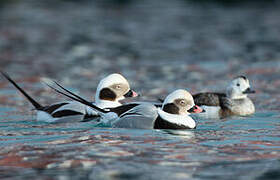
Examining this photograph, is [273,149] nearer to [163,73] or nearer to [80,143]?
[80,143]

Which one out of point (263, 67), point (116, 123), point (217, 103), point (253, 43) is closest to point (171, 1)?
point (253, 43)

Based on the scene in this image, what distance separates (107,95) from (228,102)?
8.29ft

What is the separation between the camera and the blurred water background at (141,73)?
648cm

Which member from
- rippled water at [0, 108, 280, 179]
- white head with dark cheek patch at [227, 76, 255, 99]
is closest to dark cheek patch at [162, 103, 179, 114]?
rippled water at [0, 108, 280, 179]

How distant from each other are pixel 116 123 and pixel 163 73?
28.1 feet

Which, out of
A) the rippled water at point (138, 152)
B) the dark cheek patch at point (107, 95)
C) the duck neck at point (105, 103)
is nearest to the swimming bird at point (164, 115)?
the rippled water at point (138, 152)

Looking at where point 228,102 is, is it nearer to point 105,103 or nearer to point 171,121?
point 105,103

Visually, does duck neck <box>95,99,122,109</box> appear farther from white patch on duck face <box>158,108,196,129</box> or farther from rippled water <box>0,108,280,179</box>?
white patch on duck face <box>158,108,196,129</box>

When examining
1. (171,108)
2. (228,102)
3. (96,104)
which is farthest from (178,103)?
(228,102)

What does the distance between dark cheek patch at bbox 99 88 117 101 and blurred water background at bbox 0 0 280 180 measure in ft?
1.82

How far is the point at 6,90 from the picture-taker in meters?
13.8

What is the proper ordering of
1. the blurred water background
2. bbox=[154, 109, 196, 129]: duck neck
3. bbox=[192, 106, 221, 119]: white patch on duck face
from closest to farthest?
the blurred water background → bbox=[154, 109, 196, 129]: duck neck → bbox=[192, 106, 221, 119]: white patch on duck face

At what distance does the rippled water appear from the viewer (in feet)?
20.1

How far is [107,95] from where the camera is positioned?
9523 millimetres
